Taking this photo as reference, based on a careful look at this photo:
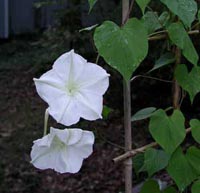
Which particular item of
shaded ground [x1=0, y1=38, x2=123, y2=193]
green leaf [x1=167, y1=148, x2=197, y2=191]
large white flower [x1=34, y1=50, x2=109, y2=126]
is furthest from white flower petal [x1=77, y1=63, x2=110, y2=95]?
shaded ground [x1=0, y1=38, x2=123, y2=193]

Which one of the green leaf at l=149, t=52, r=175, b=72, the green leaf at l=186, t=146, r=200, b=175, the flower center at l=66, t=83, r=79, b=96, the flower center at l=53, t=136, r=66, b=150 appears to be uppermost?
the flower center at l=66, t=83, r=79, b=96

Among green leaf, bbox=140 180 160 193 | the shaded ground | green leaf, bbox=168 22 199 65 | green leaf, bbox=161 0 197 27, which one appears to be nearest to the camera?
green leaf, bbox=161 0 197 27

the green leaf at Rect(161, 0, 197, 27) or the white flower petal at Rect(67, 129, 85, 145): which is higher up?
the green leaf at Rect(161, 0, 197, 27)

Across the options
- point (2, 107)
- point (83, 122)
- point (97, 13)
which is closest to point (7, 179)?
point (83, 122)

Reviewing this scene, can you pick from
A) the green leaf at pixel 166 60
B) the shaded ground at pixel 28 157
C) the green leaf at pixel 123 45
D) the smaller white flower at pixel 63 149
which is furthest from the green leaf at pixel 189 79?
the shaded ground at pixel 28 157

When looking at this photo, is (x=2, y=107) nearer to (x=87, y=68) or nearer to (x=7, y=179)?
(x=7, y=179)

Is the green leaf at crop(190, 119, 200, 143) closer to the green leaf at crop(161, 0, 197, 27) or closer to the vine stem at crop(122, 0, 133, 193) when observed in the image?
the vine stem at crop(122, 0, 133, 193)

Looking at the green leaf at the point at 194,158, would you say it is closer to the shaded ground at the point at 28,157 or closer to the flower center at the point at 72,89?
the flower center at the point at 72,89
